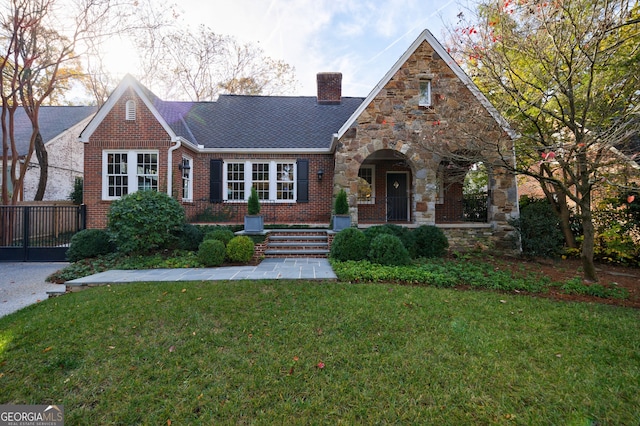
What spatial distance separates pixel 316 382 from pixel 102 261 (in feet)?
24.6

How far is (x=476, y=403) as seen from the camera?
2229mm

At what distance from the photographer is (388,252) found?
6.59 m

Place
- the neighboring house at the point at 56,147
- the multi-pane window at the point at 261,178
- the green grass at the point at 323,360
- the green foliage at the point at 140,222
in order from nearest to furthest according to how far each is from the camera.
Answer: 1. the green grass at the point at 323,360
2. the green foliage at the point at 140,222
3. the multi-pane window at the point at 261,178
4. the neighboring house at the point at 56,147

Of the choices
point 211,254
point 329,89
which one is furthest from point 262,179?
point 329,89

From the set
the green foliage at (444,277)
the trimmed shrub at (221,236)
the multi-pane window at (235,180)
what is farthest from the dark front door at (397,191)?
the trimmed shrub at (221,236)

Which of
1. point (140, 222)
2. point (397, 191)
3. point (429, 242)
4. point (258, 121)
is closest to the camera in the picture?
point (140, 222)

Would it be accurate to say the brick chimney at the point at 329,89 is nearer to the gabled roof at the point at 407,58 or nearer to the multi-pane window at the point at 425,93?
the gabled roof at the point at 407,58

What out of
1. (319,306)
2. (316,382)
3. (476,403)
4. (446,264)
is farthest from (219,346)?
(446,264)

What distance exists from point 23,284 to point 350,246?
7.36 m

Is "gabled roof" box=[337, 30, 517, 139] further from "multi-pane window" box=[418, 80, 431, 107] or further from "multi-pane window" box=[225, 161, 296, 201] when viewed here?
"multi-pane window" box=[225, 161, 296, 201]

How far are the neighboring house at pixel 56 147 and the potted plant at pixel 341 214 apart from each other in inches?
638

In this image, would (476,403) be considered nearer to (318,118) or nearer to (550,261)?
(550,261)

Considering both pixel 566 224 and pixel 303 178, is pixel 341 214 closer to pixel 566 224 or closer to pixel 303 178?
pixel 303 178

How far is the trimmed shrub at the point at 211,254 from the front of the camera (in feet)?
22.3
